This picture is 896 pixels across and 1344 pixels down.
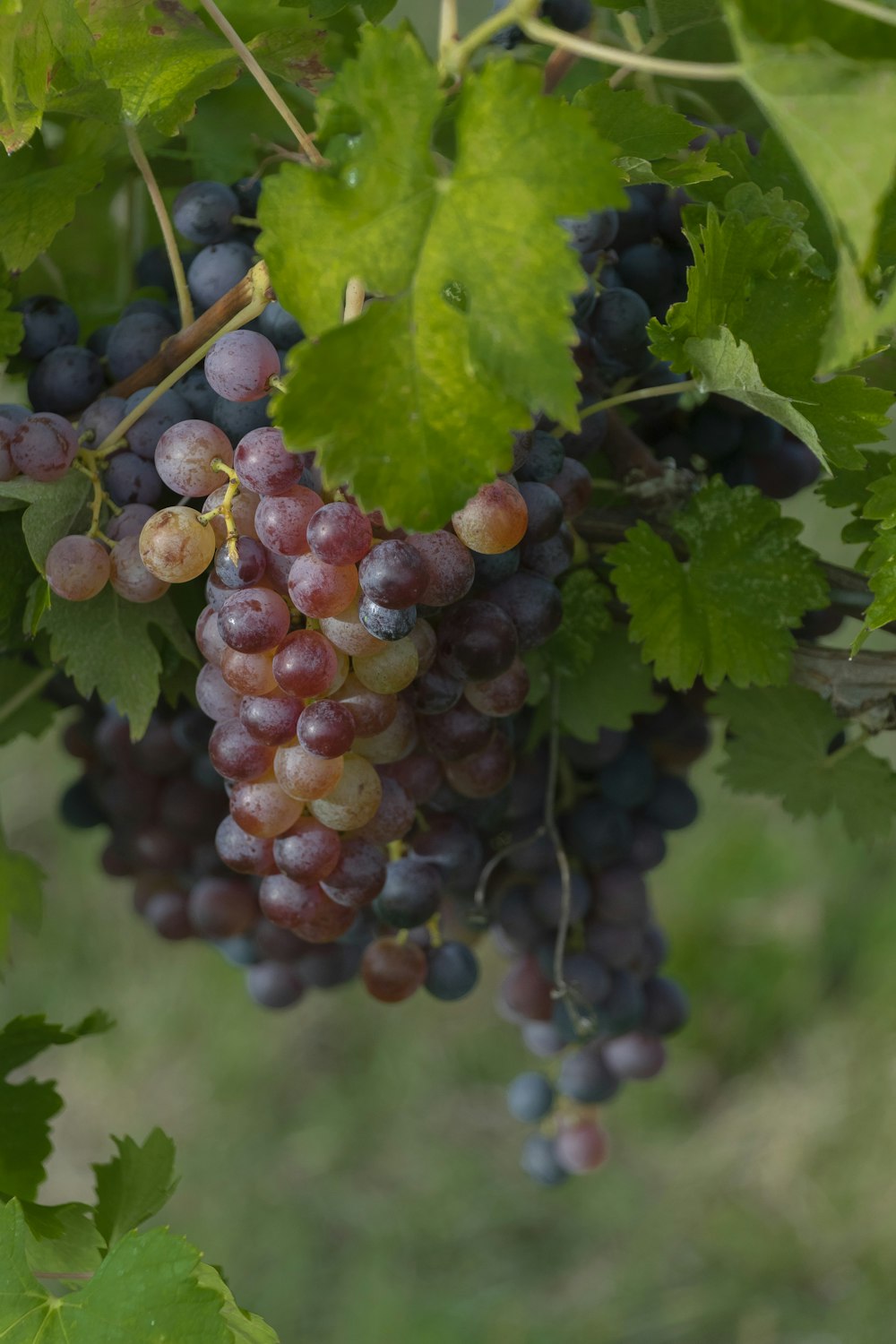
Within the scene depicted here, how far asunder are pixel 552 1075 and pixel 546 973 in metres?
0.35

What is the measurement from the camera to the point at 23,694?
63cm

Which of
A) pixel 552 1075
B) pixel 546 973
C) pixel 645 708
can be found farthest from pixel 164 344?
pixel 552 1075

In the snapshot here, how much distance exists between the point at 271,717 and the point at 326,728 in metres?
0.03

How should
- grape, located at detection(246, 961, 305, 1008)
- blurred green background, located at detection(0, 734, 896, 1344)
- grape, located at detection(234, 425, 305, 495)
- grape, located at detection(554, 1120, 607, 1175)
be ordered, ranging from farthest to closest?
blurred green background, located at detection(0, 734, 896, 1344)
grape, located at detection(554, 1120, 607, 1175)
grape, located at detection(246, 961, 305, 1008)
grape, located at detection(234, 425, 305, 495)

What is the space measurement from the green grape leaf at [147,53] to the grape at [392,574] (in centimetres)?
20

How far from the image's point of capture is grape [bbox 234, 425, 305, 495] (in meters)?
0.40

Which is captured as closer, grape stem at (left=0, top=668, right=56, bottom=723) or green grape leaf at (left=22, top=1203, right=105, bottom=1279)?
green grape leaf at (left=22, top=1203, right=105, bottom=1279)

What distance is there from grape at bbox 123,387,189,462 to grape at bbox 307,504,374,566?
96 mm

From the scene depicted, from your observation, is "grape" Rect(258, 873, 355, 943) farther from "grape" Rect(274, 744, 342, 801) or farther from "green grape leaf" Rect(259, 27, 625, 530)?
"green grape leaf" Rect(259, 27, 625, 530)

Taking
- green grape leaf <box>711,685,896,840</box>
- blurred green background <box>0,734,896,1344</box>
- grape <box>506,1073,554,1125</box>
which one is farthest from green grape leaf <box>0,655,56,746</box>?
blurred green background <box>0,734,896,1344</box>

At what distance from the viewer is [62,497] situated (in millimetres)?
461

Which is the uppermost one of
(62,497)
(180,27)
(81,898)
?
(180,27)

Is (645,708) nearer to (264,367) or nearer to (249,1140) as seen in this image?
(264,367)

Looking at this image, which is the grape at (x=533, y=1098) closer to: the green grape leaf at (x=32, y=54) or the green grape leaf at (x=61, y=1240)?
the green grape leaf at (x=61, y=1240)
